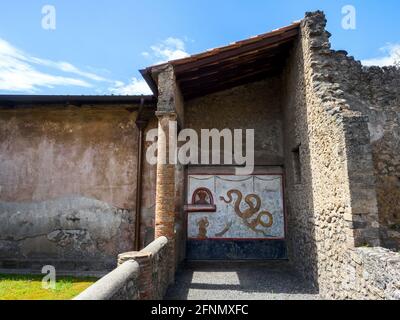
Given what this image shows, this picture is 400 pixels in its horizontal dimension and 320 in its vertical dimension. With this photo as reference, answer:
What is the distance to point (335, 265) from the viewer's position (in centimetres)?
474

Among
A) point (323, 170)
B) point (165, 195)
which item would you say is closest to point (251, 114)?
point (323, 170)

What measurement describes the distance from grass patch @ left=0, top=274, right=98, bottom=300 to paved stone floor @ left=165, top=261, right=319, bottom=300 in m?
1.95

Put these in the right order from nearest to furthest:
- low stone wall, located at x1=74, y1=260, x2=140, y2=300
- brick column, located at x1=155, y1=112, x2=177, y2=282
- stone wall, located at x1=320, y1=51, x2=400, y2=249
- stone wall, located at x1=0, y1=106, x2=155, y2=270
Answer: low stone wall, located at x1=74, y1=260, x2=140, y2=300
brick column, located at x1=155, y1=112, x2=177, y2=282
stone wall, located at x1=320, y1=51, x2=400, y2=249
stone wall, located at x1=0, y1=106, x2=155, y2=270

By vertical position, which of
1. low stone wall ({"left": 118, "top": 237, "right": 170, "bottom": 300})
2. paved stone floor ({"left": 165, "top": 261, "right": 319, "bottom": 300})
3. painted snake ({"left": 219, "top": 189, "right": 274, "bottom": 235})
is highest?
painted snake ({"left": 219, "top": 189, "right": 274, "bottom": 235})

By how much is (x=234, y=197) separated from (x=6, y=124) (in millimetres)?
6889

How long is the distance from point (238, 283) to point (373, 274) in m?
3.03

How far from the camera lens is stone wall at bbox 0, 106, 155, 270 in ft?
25.6

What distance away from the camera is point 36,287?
19.7 ft

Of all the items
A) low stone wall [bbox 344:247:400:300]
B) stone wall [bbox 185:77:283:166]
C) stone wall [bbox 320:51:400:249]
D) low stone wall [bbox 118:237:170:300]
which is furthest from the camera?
stone wall [bbox 185:77:283:166]

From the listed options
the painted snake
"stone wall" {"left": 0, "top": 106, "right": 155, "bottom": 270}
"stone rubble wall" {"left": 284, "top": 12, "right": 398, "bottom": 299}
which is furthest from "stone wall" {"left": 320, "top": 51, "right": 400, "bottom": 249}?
"stone wall" {"left": 0, "top": 106, "right": 155, "bottom": 270}

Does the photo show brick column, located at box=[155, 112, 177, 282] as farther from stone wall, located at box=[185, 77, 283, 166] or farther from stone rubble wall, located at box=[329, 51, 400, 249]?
stone rubble wall, located at box=[329, 51, 400, 249]

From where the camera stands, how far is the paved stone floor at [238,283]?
208 inches

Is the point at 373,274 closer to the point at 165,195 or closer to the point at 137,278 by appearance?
the point at 137,278

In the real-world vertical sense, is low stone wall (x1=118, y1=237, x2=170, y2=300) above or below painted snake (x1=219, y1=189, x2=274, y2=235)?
below
